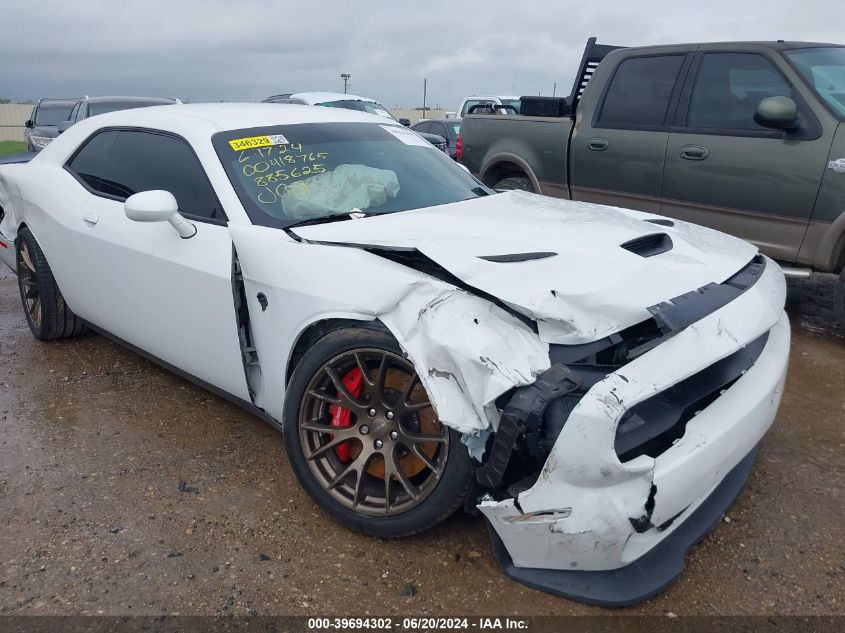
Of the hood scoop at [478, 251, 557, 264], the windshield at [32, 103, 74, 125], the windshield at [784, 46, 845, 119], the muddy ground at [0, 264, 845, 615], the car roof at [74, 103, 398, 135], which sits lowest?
the windshield at [32, 103, 74, 125]

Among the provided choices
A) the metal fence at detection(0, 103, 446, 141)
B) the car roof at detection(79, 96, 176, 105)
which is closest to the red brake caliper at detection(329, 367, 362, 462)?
the car roof at detection(79, 96, 176, 105)

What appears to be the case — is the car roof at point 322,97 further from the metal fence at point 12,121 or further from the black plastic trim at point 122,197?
the metal fence at point 12,121

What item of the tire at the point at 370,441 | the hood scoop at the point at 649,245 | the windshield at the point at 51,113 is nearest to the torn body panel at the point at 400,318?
the tire at the point at 370,441

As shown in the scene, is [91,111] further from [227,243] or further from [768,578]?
[768,578]

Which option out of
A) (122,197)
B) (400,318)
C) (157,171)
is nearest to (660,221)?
(400,318)

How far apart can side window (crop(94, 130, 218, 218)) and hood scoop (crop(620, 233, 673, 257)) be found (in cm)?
176

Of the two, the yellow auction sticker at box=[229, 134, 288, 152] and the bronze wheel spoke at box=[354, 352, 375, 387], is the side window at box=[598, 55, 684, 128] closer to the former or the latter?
the yellow auction sticker at box=[229, 134, 288, 152]

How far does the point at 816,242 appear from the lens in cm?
443

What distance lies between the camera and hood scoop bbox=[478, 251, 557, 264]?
238cm

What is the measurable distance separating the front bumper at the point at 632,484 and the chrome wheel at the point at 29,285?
3644mm

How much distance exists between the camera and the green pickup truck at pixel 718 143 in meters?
4.42

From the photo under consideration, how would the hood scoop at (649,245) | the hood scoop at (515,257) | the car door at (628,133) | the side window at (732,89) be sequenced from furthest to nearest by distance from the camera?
the car door at (628,133) < the side window at (732,89) < the hood scoop at (649,245) < the hood scoop at (515,257)

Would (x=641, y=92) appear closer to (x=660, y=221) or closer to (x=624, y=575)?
(x=660, y=221)

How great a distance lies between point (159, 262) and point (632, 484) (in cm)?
227
